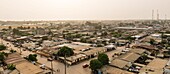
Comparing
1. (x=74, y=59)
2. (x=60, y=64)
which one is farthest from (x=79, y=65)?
(x=60, y=64)

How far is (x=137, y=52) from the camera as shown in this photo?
1764 cm

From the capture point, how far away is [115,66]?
13422 mm

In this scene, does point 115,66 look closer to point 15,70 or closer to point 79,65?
point 79,65

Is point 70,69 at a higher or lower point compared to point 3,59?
lower

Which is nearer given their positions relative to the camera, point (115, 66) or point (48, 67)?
A: point (115, 66)

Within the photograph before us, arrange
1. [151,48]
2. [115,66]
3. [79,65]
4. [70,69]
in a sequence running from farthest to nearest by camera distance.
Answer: [151,48], [79,65], [70,69], [115,66]

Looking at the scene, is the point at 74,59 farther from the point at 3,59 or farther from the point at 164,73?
the point at 164,73

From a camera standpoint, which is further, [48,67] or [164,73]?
[48,67]

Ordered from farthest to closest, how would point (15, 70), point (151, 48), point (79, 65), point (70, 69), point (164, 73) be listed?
point (151, 48)
point (79, 65)
point (70, 69)
point (15, 70)
point (164, 73)

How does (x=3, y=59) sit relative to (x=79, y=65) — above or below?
above

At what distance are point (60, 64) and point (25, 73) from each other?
4392mm

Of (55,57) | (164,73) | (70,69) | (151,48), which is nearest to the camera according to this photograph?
(164,73)

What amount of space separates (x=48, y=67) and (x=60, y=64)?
1.33 metres

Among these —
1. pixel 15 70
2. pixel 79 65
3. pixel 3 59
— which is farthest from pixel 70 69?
pixel 3 59
